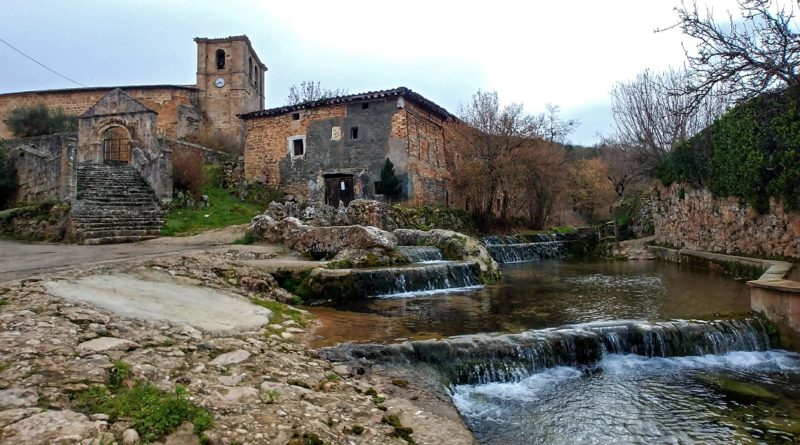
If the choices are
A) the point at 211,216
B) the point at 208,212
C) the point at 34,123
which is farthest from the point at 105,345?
the point at 34,123

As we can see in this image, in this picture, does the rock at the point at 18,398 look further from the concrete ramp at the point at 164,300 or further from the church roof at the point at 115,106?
the church roof at the point at 115,106

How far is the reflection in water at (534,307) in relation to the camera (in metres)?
6.10

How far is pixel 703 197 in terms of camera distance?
48.0 ft

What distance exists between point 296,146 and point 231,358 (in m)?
→ 19.7

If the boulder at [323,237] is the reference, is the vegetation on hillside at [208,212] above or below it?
above

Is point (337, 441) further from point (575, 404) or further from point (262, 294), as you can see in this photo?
point (262, 294)

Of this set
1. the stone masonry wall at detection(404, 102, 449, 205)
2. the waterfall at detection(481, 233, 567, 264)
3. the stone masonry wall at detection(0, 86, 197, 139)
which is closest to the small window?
the stone masonry wall at detection(404, 102, 449, 205)

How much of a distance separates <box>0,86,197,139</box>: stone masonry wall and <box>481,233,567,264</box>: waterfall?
23.7 meters

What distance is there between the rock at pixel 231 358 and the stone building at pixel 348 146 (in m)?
17.0

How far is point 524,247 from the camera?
18.9 meters

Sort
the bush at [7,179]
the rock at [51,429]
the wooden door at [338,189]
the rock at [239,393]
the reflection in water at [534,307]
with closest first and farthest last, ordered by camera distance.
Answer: the rock at [51,429]
the rock at [239,393]
the reflection in water at [534,307]
the bush at [7,179]
the wooden door at [338,189]

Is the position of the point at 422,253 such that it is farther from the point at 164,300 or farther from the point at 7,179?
the point at 7,179

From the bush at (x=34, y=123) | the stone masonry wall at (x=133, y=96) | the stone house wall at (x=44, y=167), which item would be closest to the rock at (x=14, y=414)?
the stone house wall at (x=44, y=167)

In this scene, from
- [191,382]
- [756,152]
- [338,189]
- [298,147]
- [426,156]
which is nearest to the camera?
[191,382]
